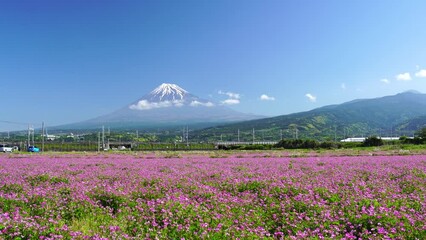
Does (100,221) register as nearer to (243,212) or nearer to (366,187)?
(243,212)

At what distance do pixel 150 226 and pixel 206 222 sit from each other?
1.12 m

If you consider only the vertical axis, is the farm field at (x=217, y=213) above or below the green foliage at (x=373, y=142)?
above

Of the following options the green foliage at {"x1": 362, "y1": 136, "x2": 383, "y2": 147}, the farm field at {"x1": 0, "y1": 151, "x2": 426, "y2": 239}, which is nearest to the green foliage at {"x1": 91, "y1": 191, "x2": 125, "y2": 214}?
the farm field at {"x1": 0, "y1": 151, "x2": 426, "y2": 239}

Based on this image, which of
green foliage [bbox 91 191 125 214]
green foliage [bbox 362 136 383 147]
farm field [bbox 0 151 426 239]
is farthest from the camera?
green foliage [bbox 362 136 383 147]

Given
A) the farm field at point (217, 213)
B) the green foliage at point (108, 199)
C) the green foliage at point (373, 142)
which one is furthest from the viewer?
Answer: the green foliage at point (373, 142)

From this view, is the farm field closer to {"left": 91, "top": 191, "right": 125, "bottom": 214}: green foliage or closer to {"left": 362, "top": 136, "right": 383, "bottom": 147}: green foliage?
{"left": 91, "top": 191, "right": 125, "bottom": 214}: green foliage

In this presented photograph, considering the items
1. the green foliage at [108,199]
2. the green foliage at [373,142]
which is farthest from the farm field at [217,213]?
the green foliage at [373,142]

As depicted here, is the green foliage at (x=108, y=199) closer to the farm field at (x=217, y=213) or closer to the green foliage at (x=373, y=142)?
the farm field at (x=217, y=213)

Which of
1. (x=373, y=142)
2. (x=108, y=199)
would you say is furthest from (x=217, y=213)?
(x=373, y=142)

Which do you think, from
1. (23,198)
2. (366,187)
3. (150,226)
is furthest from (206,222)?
(366,187)

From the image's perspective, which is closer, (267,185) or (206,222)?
(206,222)

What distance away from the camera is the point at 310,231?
5.75m

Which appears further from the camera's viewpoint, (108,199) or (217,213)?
(108,199)

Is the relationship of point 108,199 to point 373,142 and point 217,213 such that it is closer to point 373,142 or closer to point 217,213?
point 217,213
